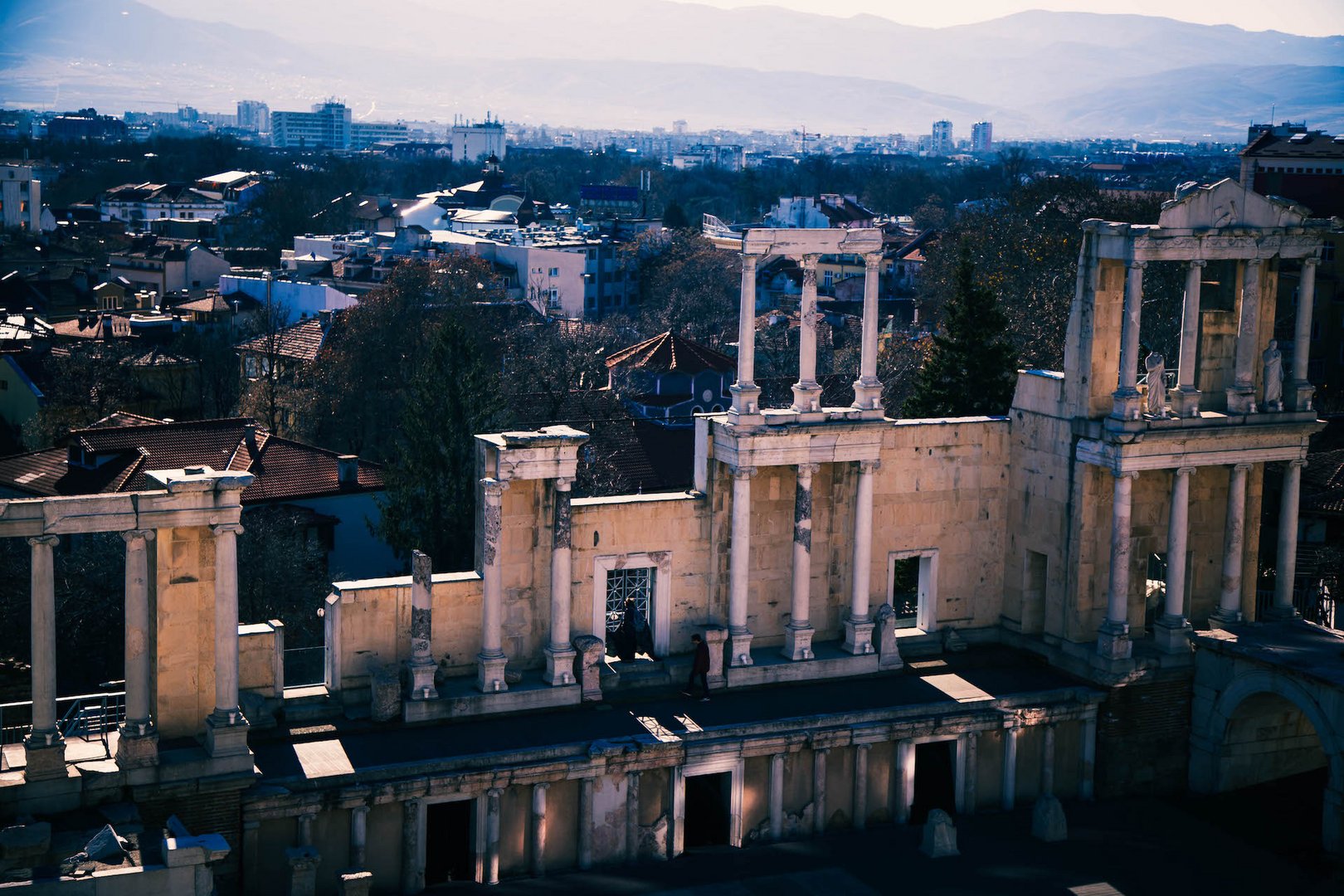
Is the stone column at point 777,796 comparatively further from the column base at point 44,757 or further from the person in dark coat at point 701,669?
the column base at point 44,757

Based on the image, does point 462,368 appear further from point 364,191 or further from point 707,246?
point 364,191

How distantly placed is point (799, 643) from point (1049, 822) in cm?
524

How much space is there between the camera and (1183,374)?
3059cm

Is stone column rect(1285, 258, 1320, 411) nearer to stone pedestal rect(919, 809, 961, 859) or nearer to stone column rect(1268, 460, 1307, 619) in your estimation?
stone column rect(1268, 460, 1307, 619)

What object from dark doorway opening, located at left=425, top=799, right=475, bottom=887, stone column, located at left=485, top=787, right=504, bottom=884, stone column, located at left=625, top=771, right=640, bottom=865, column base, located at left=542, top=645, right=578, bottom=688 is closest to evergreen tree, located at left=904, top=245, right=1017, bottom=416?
column base, located at left=542, top=645, right=578, bottom=688

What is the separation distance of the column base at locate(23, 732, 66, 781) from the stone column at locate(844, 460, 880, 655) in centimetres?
1367

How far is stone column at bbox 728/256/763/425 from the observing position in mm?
28422

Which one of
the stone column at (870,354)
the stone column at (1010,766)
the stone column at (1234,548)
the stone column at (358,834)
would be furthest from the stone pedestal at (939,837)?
the stone column at (358,834)

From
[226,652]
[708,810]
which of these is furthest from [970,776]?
[226,652]

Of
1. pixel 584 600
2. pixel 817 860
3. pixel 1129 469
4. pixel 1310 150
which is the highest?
pixel 1310 150

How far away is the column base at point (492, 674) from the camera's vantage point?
27031mm

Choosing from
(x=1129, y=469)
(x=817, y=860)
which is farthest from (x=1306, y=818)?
(x=817, y=860)

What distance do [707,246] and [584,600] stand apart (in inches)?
2691

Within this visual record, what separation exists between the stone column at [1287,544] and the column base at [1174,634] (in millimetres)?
2173
